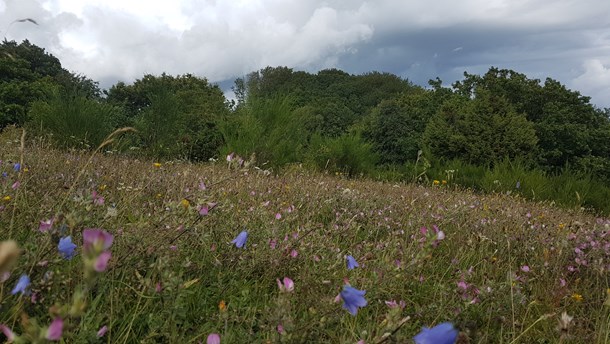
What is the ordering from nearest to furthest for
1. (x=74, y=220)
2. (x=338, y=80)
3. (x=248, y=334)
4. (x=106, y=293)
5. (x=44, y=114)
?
(x=74, y=220)
(x=248, y=334)
(x=106, y=293)
(x=44, y=114)
(x=338, y=80)

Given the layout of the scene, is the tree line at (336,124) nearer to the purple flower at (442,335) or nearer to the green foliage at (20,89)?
the green foliage at (20,89)

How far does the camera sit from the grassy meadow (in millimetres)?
1201

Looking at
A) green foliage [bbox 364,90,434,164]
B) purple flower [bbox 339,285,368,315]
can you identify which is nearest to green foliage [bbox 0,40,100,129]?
purple flower [bbox 339,285,368,315]

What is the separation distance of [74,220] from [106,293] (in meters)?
0.68

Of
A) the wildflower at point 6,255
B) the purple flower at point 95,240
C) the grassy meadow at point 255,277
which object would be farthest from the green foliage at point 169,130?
the wildflower at point 6,255

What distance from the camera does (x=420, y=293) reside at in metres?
2.19

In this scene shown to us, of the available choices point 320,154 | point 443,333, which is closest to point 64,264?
point 443,333

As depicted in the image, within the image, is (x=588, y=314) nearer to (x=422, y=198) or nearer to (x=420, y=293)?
(x=420, y=293)

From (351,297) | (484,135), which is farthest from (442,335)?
(484,135)

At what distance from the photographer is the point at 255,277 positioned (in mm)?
2016

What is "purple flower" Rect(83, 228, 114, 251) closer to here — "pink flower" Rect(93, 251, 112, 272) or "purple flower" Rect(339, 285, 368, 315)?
"pink flower" Rect(93, 251, 112, 272)

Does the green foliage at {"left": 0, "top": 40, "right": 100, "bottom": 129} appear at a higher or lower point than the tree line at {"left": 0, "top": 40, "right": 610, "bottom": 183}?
higher

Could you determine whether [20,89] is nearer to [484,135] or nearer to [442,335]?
[484,135]

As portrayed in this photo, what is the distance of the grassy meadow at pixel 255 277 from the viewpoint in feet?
3.94
